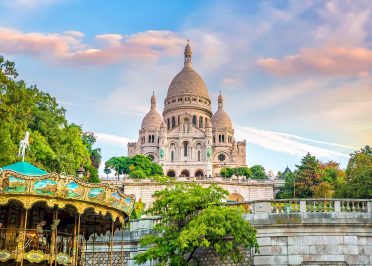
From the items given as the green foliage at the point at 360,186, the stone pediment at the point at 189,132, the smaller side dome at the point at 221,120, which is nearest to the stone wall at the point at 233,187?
the green foliage at the point at 360,186

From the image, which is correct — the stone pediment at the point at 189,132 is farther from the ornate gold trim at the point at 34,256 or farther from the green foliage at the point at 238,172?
the ornate gold trim at the point at 34,256

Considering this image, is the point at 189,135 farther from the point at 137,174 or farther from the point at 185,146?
the point at 137,174

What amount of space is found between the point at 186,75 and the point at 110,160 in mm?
45115

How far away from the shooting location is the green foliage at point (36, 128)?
3675 cm

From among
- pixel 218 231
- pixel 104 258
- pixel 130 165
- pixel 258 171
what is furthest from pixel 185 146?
pixel 218 231

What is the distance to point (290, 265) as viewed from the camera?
80.7ft

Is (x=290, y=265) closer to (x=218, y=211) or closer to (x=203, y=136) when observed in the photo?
(x=218, y=211)

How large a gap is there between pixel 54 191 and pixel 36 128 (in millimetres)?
30421

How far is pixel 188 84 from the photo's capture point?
139875 mm

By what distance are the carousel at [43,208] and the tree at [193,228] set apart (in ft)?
6.44

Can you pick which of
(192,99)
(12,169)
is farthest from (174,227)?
(192,99)

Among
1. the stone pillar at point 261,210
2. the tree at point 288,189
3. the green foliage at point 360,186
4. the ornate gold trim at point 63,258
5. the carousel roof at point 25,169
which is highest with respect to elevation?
the tree at point 288,189

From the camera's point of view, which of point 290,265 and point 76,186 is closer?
point 76,186

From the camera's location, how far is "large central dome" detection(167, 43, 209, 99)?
139 m
